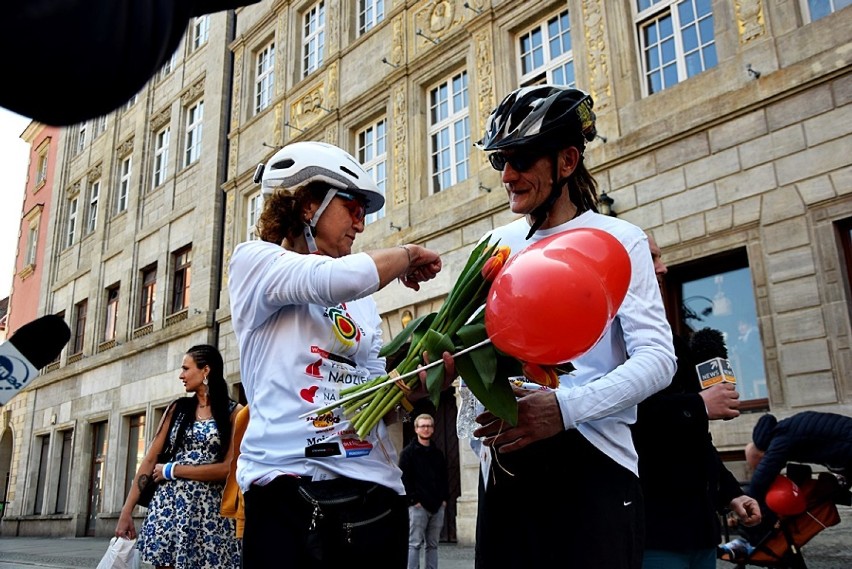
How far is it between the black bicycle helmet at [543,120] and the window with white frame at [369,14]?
45.1 feet

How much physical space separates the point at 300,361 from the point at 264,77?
18247mm

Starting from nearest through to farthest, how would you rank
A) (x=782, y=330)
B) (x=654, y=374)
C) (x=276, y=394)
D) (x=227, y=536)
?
(x=654, y=374), (x=276, y=394), (x=227, y=536), (x=782, y=330)

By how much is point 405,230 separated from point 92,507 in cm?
1418

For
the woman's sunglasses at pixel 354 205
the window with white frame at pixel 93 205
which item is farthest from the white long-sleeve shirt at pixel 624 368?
the window with white frame at pixel 93 205

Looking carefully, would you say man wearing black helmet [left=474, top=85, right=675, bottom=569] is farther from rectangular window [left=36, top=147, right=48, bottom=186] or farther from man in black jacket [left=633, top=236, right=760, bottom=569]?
rectangular window [left=36, top=147, right=48, bottom=186]

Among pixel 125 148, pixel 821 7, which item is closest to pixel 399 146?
pixel 821 7

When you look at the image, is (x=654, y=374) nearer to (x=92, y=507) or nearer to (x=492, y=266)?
A: (x=492, y=266)

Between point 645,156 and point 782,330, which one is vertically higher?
point 645,156

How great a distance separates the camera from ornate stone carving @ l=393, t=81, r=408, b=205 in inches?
535

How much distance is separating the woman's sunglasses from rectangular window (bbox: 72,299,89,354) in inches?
960

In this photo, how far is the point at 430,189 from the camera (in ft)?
43.8

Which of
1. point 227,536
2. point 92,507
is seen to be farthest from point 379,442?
point 92,507

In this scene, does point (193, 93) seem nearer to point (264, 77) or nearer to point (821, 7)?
point (264, 77)

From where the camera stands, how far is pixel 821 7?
849 cm
